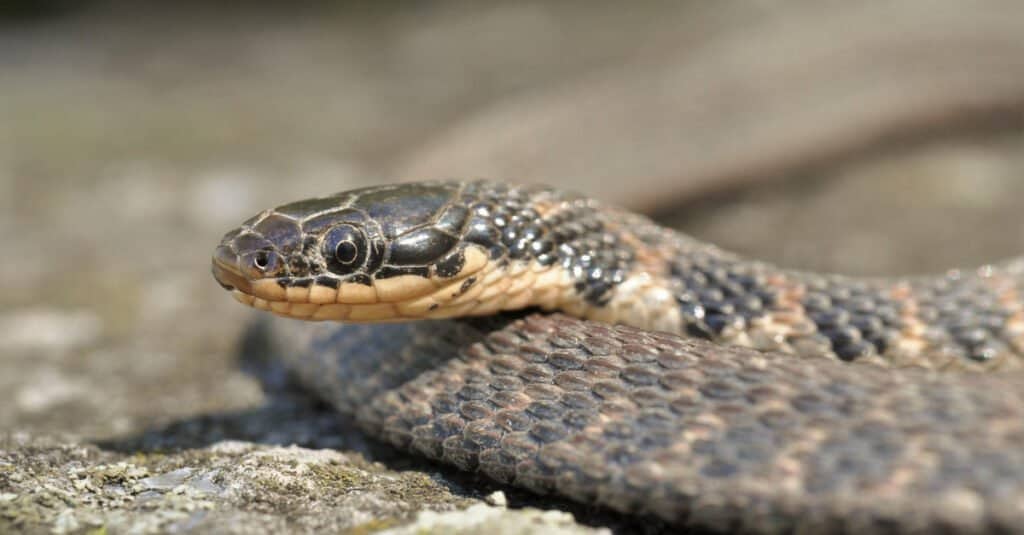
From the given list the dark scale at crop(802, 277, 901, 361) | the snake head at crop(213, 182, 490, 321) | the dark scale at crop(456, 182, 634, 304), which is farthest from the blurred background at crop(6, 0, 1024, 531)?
the dark scale at crop(802, 277, 901, 361)

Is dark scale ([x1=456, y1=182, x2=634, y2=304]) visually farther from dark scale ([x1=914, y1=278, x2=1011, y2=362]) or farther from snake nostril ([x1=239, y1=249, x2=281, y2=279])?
dark scale ([x1=914, y1=278, x2=1011, y2=362])

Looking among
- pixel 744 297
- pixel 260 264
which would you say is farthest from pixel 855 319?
pixel 260 264

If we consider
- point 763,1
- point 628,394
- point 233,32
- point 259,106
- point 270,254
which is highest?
point 763,1

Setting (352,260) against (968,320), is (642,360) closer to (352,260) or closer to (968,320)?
(352,260)

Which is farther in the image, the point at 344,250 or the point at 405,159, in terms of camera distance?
the point at 405,159

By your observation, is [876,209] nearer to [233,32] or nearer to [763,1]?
[763,1]

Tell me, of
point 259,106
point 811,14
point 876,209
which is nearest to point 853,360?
point 876,209

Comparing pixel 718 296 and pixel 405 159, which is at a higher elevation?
pixel 405 159
